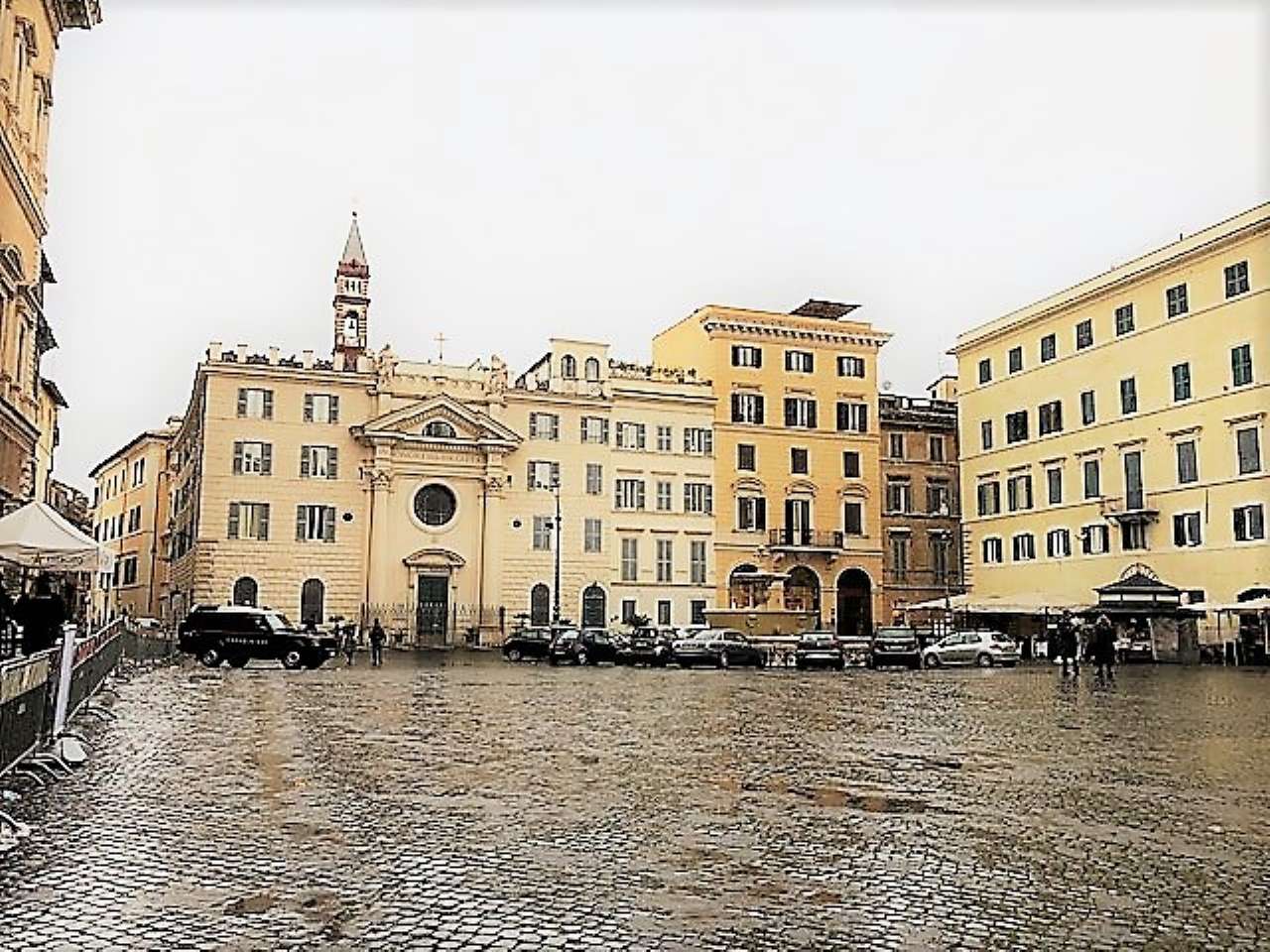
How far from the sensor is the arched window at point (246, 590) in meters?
56.5

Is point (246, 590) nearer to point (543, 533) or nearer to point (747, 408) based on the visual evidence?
point (543, 533)

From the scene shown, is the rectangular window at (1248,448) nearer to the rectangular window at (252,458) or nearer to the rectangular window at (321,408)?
the rectangular window at (321,408)

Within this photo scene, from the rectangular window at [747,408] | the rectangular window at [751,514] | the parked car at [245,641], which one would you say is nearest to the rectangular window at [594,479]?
the rectangular window at [751,514]

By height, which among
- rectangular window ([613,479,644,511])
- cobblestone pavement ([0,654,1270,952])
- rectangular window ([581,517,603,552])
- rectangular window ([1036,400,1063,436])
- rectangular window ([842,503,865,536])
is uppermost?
rectangular window ([1036,400,1063,436])

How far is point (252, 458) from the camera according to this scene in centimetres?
5747

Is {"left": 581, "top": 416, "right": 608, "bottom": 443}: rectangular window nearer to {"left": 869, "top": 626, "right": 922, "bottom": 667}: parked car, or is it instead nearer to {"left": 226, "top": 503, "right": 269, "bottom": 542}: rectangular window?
{"left": 226, "top": 503, "right": 269, "bottom": 542}: rectangular window

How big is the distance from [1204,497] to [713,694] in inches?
1221

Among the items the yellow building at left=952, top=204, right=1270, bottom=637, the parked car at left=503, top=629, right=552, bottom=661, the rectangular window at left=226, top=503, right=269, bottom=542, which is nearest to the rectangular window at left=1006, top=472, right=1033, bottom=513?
the yellow building at left=952, top=204, right=1270, bottom=637

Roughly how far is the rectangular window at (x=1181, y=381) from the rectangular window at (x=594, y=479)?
88.5 ft

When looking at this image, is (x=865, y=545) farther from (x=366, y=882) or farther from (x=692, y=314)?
(x=366, y=882)

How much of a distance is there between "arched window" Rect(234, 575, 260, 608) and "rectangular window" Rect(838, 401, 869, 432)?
1231 inches

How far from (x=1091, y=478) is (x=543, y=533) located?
84.2 feet

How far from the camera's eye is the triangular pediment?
59.8 m

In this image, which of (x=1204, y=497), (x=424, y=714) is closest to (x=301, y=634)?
(x=424, y=714)
